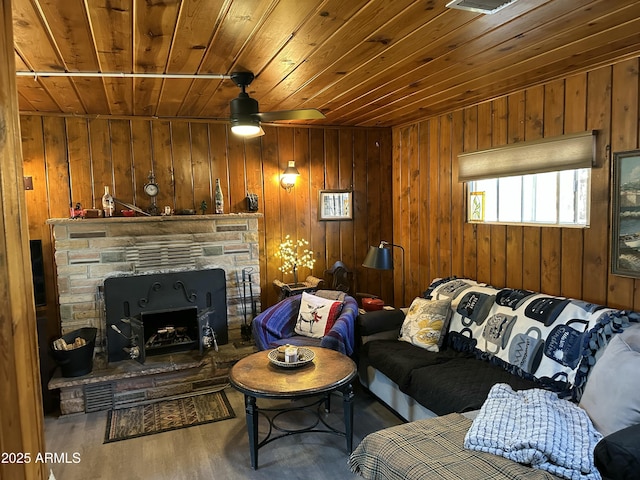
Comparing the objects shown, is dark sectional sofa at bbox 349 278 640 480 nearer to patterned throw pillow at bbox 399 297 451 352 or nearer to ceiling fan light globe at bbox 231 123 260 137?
patterned throw pillow at bbox 399 297 451 352

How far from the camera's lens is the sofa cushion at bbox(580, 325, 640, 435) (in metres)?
1.96

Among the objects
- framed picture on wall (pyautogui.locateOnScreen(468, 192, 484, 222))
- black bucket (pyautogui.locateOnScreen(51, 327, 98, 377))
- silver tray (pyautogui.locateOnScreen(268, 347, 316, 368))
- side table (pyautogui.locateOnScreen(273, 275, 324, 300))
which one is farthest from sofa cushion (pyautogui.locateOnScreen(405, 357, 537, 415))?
black bucket (pyautogui.locateOnScreen(51, 327, 98, 377))

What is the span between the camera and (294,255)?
4652 millimetres

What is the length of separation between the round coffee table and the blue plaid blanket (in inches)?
34.1

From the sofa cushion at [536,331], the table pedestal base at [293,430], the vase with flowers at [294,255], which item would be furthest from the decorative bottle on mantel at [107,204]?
the sofa cushion at [536,331]

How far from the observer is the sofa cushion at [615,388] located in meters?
1.96

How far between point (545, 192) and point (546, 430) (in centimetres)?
195

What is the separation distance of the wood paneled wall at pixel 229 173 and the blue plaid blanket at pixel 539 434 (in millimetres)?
2804

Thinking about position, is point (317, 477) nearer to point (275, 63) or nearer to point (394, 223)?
point (275, 63)

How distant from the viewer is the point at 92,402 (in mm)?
3504

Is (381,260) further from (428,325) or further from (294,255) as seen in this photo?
(294,255)

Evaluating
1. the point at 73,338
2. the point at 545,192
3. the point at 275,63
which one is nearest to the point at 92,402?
the point at 73,338

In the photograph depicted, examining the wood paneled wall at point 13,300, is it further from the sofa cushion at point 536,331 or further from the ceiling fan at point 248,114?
the sofa cushion at point 536,331

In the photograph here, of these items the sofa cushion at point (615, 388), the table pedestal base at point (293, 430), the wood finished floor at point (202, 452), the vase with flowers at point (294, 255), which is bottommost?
the wood finished floor at point (202, 452)
